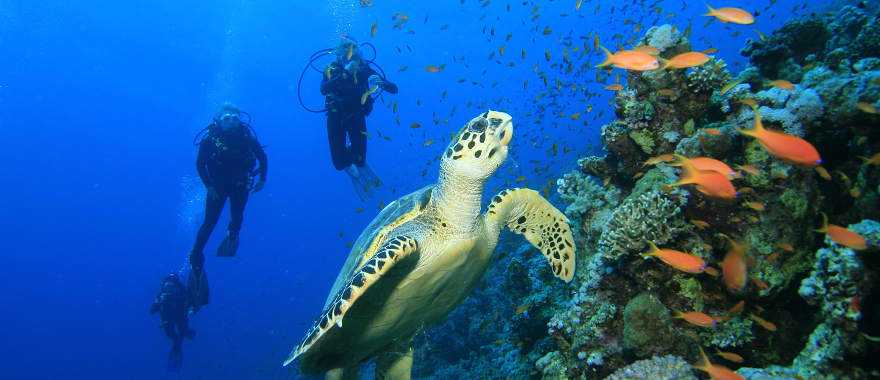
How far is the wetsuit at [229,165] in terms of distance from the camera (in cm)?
993

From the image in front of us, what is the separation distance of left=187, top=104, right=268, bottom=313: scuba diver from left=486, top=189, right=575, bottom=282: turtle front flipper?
24.8ft

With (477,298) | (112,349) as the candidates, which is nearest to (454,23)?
(112,349)

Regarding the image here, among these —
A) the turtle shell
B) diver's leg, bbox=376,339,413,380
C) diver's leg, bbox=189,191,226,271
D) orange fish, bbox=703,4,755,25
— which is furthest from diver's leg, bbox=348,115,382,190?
orange fish, bbox=703,4,755,25

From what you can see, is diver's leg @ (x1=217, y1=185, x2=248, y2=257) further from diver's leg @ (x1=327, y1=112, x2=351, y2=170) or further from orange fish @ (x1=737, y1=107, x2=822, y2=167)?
orange fish @ (x1=737, y1=107, x2=822, y2=167)

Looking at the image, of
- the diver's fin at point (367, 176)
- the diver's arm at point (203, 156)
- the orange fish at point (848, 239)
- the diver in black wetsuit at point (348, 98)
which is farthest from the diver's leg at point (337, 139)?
the orange fish at point (848, 239)

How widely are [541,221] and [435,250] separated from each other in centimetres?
128

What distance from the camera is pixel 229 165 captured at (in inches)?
398

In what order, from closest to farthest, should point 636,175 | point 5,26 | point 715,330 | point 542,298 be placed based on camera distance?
point 715,330 < point 636,175 < point 542,298 < point 5,26

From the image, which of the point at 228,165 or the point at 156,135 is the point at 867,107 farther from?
the point at 156,135

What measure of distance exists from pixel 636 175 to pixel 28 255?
131317mm

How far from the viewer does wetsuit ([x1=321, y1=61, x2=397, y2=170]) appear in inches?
371

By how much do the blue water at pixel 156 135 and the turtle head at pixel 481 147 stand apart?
58.1m

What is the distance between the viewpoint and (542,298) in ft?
17.6

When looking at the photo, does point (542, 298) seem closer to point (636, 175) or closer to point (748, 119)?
point (636, 175)
